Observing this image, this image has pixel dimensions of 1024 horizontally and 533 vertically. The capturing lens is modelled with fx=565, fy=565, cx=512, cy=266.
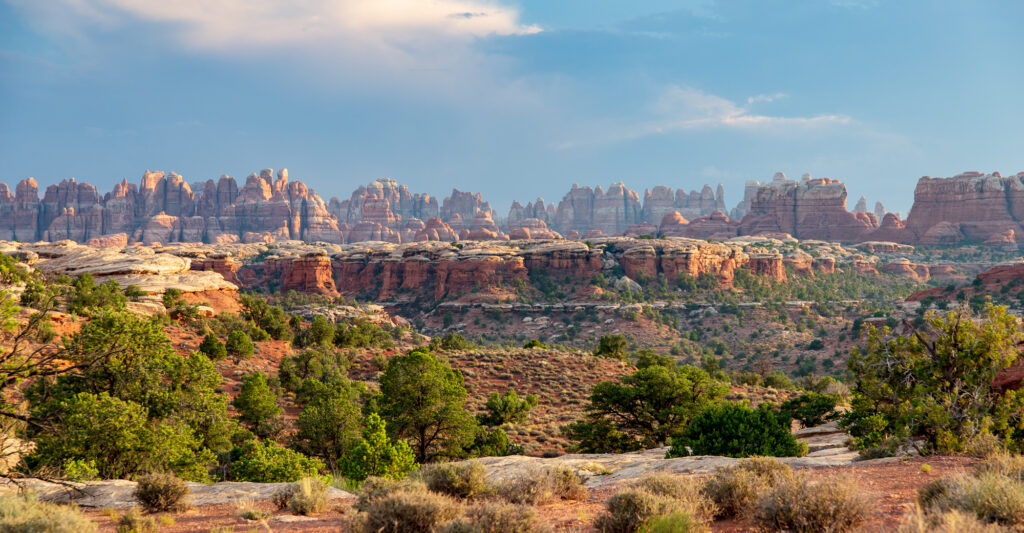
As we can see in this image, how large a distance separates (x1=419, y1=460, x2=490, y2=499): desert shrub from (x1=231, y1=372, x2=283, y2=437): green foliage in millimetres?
21536

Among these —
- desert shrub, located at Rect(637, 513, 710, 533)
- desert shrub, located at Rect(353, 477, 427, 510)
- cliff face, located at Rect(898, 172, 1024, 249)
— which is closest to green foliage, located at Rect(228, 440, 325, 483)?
desert shrub, located at Rect(353, 477, 427, 510)

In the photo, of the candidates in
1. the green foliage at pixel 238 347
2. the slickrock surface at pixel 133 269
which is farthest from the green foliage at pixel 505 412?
the slickrock surface at pixel 133 269

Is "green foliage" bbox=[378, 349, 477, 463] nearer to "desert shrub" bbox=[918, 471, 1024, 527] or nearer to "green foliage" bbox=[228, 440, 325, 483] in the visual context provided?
"green foliage" bbox=[228, 440, 325, 483]

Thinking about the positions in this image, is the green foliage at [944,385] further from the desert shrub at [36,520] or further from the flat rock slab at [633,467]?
the desert shrub at [36,520]

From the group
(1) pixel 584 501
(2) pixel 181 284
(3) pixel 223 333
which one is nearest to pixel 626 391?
(1) pixel 584 501

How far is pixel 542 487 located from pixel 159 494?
7.42 m

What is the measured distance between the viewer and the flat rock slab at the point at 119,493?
11.8 m

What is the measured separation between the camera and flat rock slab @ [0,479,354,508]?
38.5 ft

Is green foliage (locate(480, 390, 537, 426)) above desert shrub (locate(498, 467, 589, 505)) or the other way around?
the other way around

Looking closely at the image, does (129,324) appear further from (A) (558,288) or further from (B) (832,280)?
(B) (832,280)

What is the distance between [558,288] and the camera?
98.6 metres

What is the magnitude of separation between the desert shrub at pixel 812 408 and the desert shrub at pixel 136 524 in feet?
90.0

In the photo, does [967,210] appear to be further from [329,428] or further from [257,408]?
[257,408]

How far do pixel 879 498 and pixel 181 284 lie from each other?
58444 mm
